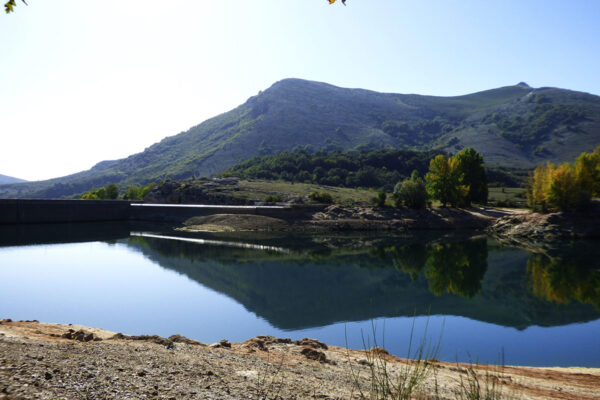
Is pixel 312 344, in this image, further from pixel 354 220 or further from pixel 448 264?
pixel 354 220

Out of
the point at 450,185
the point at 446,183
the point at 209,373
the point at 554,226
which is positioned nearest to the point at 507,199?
the point at 450,185

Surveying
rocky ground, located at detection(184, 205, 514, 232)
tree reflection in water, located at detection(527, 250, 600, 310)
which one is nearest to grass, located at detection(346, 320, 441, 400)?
tree reflection in water, located at detection(527, 250, 600, 310)

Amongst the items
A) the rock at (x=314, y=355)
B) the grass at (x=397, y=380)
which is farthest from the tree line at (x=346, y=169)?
the grass at (x=397, y=380)

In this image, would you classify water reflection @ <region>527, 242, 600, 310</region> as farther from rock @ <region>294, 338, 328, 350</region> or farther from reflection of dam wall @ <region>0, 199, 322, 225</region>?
reflection of dam wall @ <region>0, 199, 322, 225</region>

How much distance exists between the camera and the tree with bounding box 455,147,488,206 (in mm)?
57844

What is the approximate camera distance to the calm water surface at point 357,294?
13273mm

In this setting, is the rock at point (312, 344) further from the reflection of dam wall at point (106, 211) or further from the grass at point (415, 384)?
the reflection of dam wall at point (106, 211)

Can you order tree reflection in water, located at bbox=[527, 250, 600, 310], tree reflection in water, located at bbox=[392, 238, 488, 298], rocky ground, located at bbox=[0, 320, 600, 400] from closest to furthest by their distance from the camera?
rocky ground, located at bbox=[0, 320, 600, 400], tree reflection in water, located at bbox=[527, 250, 600, 310], tree reflection in water, located at bbox=[392, 238, 488, 298]

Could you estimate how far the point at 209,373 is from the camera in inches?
284

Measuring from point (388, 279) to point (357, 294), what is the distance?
458cm

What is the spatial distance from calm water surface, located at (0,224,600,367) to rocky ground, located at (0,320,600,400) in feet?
4.61

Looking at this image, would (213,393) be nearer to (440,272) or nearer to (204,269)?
(204,269)

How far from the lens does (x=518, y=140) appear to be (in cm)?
16025

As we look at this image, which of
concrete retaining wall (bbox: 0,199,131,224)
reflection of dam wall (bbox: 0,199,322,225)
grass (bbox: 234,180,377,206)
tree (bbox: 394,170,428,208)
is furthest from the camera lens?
grass (bbox: 234,180,377,206)
